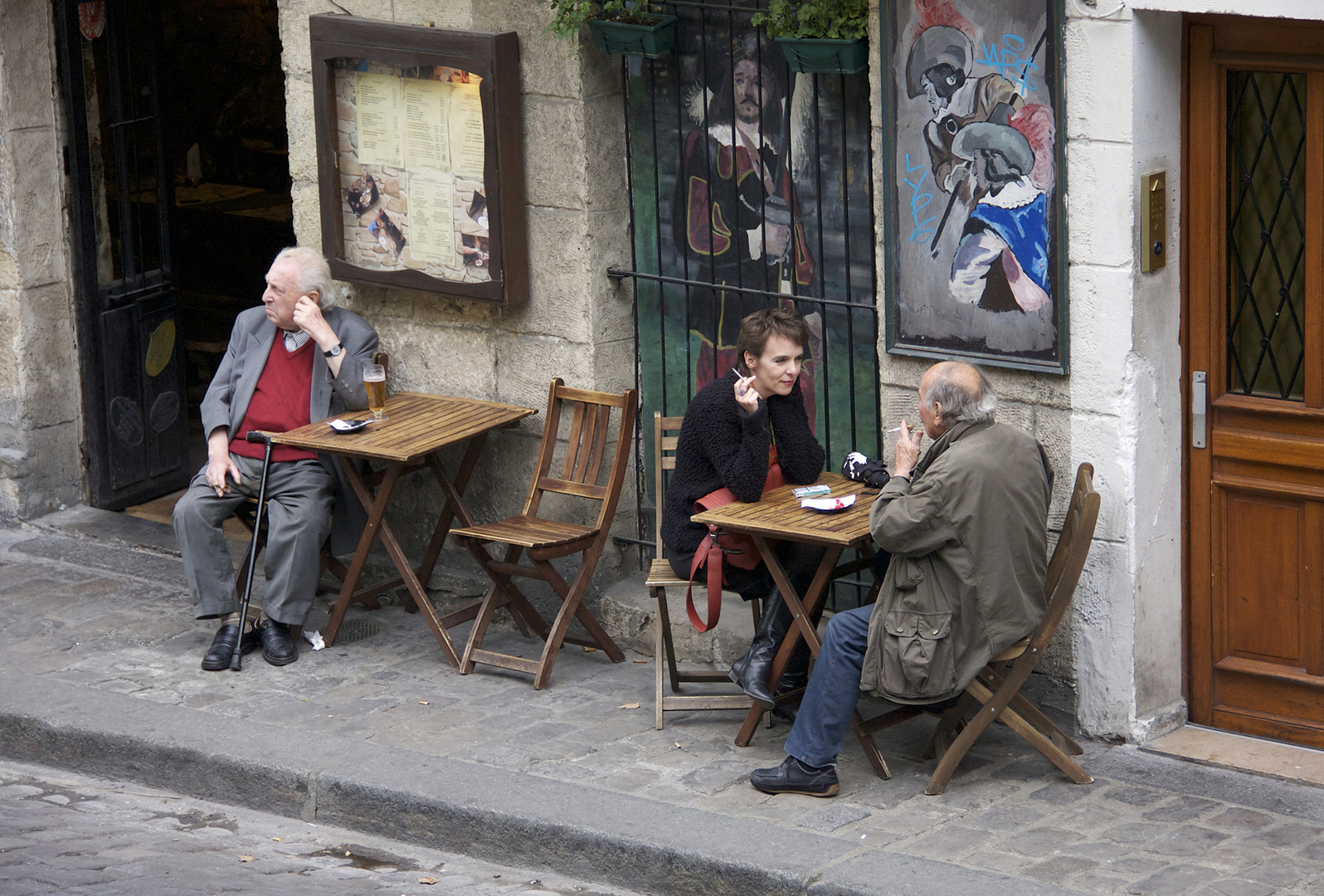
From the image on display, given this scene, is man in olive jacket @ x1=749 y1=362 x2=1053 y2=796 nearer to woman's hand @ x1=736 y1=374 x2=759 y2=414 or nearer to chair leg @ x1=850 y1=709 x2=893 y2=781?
chair leg @ x1=850 y1=709 x2=893 y2=781

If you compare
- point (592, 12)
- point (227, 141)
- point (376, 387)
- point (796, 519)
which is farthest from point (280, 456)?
point (227, 141)

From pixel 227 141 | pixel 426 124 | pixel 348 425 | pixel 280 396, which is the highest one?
pixel 227 141

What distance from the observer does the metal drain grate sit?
23.5ft

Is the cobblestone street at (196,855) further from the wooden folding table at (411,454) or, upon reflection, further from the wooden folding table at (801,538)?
the wooden folding table at (411,454)

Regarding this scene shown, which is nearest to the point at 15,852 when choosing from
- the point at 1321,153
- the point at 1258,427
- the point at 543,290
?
the point at 543,290

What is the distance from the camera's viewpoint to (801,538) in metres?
5.43

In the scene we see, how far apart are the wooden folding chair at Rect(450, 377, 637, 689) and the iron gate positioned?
42cm

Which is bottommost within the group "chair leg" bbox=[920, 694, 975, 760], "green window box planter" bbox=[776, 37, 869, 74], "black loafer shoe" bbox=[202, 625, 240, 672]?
"chair leg" bbox=[920, 694, 975, 760]

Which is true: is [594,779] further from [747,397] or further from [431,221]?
[431,221]

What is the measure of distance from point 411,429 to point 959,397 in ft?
8.02

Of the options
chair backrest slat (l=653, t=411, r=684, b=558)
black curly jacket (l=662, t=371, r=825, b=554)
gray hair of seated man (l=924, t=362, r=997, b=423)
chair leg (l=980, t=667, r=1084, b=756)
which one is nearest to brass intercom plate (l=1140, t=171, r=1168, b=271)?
gray hair of seated man (l=924, t=362, r=997, b=423)

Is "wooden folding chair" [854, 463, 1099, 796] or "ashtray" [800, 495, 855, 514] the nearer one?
"wooden folding chair" [854, 463, 1099, 796]

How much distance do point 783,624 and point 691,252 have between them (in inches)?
67.8

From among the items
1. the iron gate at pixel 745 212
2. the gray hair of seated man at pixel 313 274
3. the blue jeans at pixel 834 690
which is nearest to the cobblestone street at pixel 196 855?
the blue jeans at pixel 834 690
